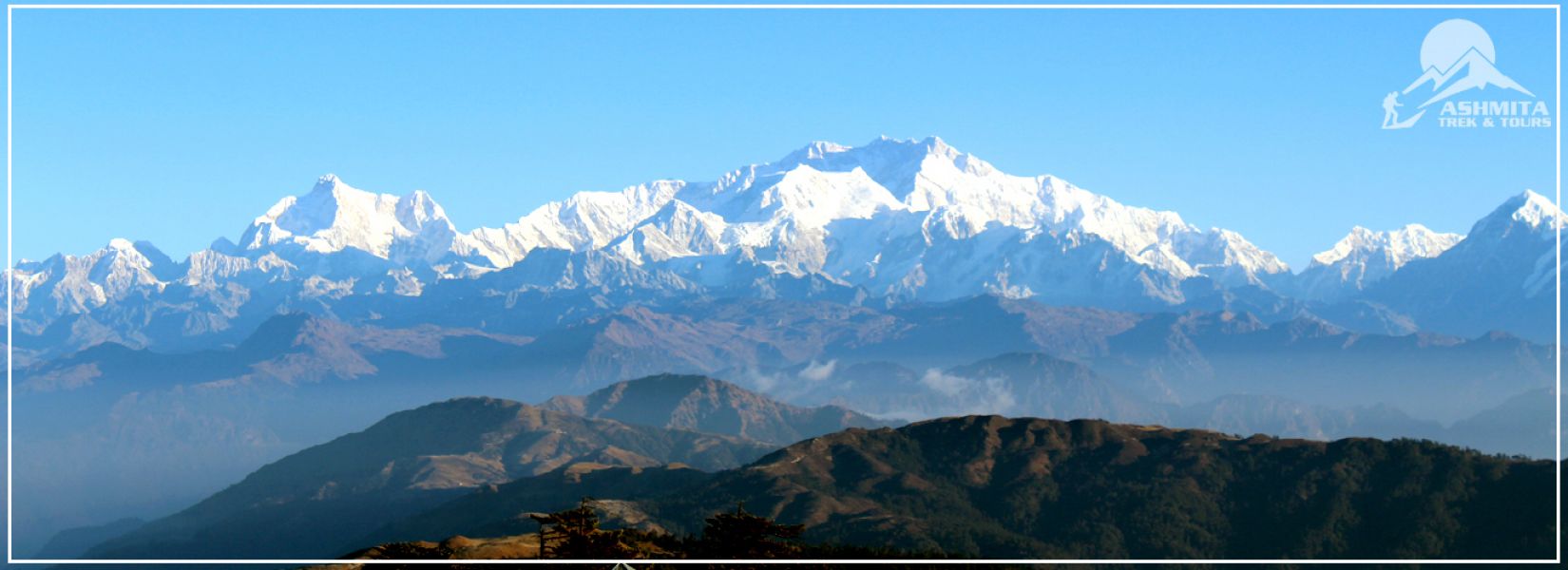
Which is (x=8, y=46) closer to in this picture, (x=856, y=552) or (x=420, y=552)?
(x=420, y=552)

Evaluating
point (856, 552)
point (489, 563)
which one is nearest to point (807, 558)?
point (489, 563)

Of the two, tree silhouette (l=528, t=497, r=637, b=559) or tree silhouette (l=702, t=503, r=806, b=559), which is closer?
tree silhouette (l=528, t=497, r=637, b=559)

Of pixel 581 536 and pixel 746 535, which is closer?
pixel 581 536

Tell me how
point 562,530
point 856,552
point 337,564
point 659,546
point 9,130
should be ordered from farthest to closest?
1. point 856,552
2. point 659,546
3. point 337,564
4. point 9,130
5. point 562,530

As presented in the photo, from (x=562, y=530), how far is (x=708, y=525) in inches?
392

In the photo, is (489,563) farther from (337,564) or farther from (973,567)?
(973,567)

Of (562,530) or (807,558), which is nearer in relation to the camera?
(562,530)

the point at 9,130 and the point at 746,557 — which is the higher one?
the point at 9,130

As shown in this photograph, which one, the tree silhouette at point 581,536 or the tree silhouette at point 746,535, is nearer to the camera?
the tree silhouette at point 581,536

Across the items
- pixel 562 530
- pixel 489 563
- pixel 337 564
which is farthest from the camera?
pixel 337 564

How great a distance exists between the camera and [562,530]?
76125 millimetres

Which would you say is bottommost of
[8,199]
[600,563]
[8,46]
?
[600,563]

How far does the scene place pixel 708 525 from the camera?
84.1 m

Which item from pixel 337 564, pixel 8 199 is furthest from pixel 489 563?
pixel 8 199
